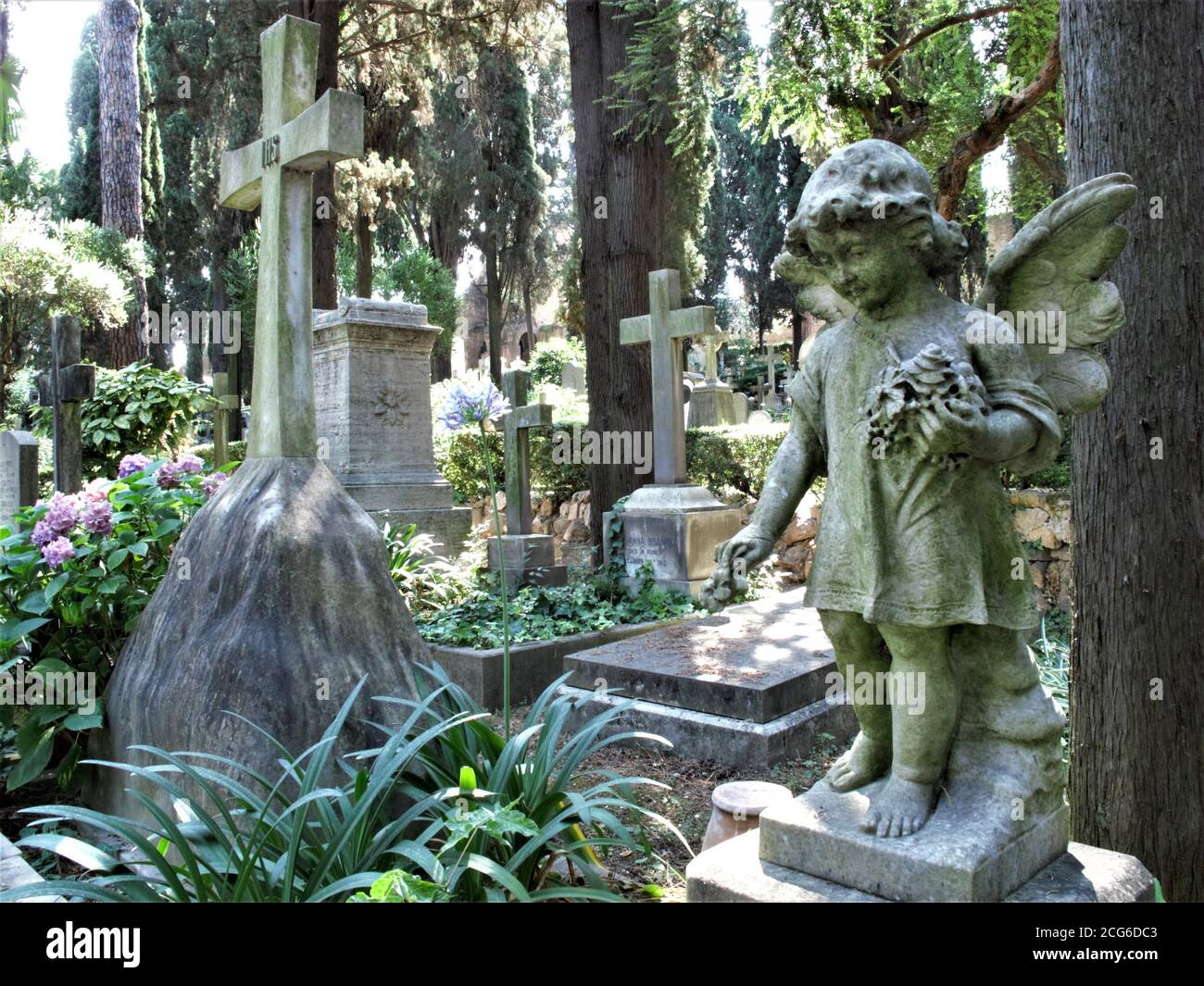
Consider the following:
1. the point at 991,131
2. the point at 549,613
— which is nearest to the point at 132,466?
the point at 549,613

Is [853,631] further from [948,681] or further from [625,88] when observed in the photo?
[625,88]

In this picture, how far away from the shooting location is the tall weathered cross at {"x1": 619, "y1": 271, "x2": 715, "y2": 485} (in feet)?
23.5

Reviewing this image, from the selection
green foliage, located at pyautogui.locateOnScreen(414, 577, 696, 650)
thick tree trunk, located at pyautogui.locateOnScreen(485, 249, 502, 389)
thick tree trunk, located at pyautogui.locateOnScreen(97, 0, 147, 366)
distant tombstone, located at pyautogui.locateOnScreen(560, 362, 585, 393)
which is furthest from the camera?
thick tree trunk, located at pyautogui.locateOnScreen(485, 249, 502, 389)

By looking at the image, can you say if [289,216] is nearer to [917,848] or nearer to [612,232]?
[917,848]

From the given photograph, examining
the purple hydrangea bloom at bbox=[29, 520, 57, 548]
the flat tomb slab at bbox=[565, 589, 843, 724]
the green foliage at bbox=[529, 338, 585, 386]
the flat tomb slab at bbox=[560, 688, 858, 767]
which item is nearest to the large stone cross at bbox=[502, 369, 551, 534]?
the flat tomb slab at bbox=[565, 589, 843, 724]

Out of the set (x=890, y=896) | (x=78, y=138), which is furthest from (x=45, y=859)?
(x=78, y=138)

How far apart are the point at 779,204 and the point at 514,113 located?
9.79 meters

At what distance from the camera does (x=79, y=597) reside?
11.3ft

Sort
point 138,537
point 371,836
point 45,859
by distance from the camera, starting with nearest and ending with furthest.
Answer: point 371,836 < point 45,859 < point 138,537

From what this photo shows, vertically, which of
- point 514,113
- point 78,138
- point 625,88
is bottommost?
point 625,88

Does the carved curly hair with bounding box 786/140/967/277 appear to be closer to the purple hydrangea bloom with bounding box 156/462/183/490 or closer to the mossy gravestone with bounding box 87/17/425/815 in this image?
the mossy gravestone with bounding box 87/17/425/815

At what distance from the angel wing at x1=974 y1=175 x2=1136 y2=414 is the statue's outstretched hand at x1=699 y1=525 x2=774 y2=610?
2.27 feet

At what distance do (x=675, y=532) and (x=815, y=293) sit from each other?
16.2 ft

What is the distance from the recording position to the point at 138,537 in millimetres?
3553
